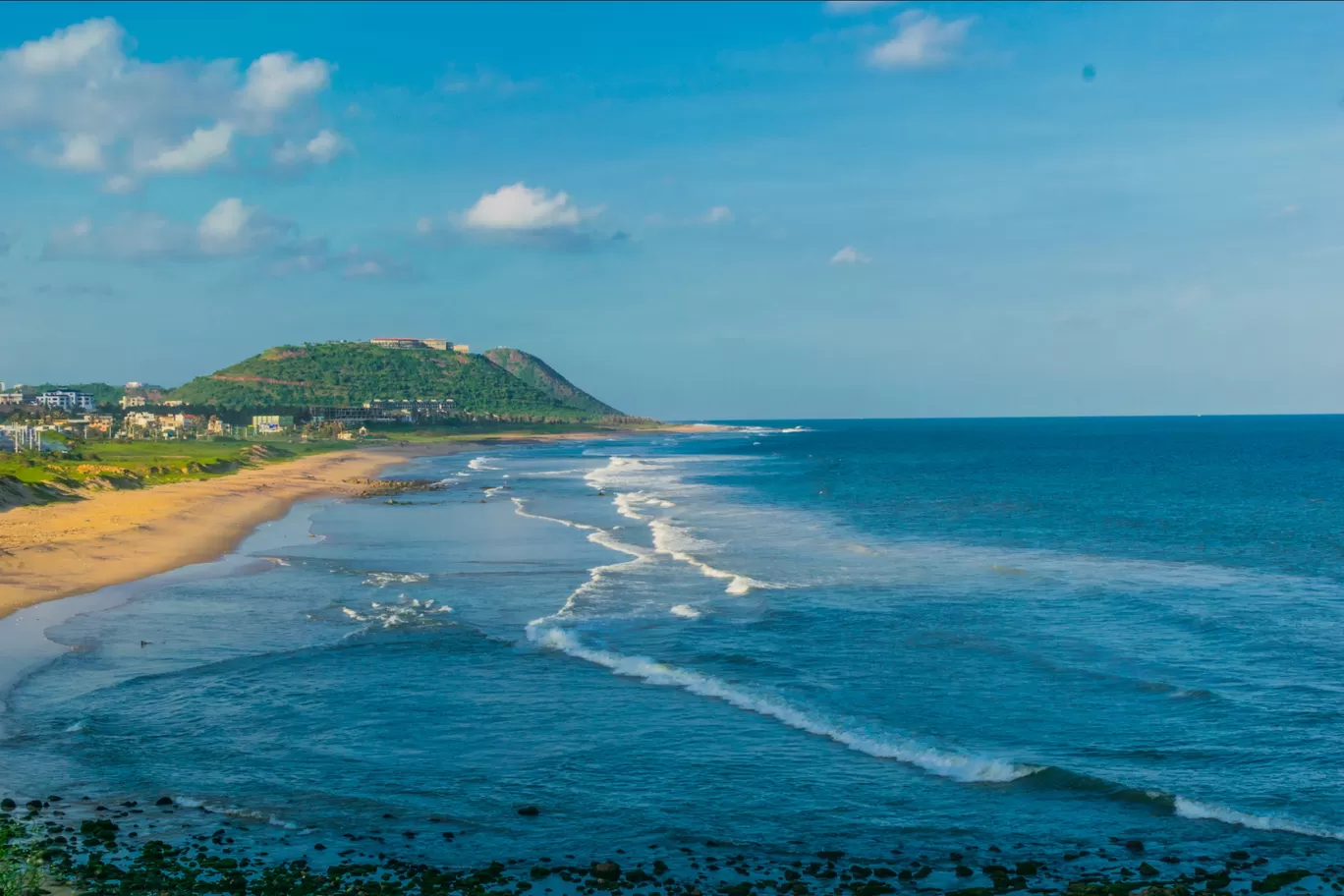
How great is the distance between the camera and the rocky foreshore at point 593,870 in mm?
12117

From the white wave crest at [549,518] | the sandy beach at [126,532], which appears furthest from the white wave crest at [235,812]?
the white wave crest at [549,518]

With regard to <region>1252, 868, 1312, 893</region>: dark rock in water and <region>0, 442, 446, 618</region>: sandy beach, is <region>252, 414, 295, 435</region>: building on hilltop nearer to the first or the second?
<region>0, 442, 446, 618</region>: sandy beach

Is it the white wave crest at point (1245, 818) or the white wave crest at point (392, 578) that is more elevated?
the white wave crest at point (392, 578)

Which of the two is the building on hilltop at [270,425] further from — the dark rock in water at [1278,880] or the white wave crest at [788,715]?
the dark rock in water at [1278,880]

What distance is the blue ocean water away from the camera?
49.0 feet

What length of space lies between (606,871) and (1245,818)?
8784 mm

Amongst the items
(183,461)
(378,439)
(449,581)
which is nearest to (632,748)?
(449,581)

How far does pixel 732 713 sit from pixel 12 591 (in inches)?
872

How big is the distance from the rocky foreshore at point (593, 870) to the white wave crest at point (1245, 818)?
1091 millimetres

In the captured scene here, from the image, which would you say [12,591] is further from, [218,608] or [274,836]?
[274,836]

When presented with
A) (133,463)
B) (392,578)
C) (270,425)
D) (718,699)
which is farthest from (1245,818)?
(270,425)

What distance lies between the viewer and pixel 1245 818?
48.5 ft

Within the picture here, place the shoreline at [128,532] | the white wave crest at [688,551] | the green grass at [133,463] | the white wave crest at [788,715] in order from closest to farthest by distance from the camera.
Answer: the white wave crest at [788,715] → the shoreline at [128,532] → the white wave crest at [688,551] → the green grass at [133,463]

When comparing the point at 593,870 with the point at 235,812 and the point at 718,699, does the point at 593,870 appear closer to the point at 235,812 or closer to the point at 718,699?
the point at 235,812
